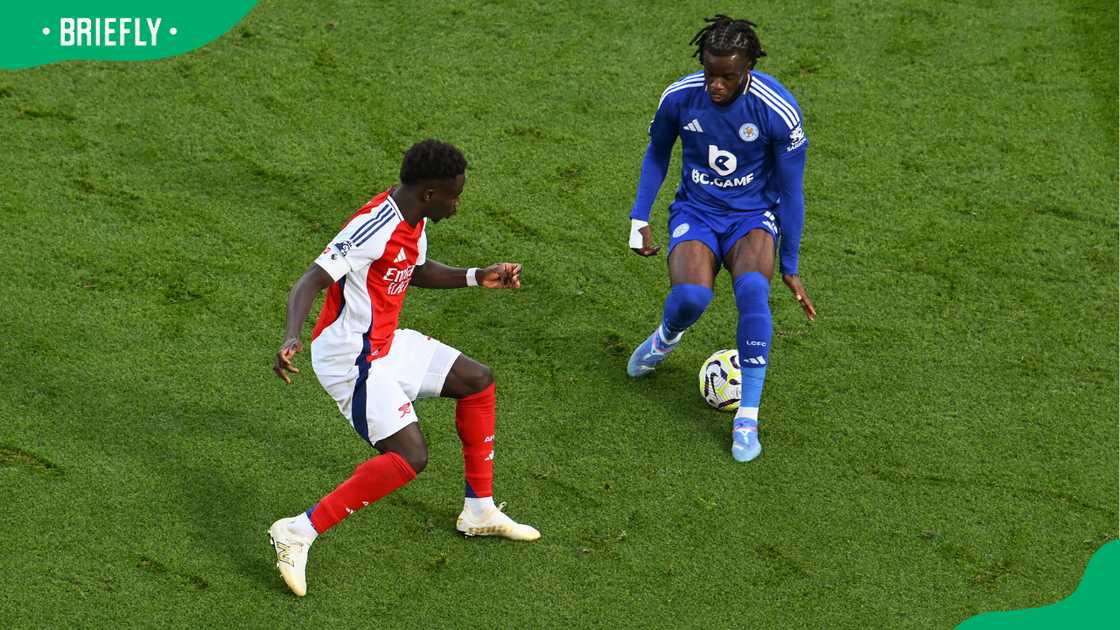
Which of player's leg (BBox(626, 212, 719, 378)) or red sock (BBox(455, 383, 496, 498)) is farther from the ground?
player's leg (BBox(626, 212, 719, 378))

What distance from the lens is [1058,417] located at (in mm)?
7812

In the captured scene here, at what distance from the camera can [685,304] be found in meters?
7.43

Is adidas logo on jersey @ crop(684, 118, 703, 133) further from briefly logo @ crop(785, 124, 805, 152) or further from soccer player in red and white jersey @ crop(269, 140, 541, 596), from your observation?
soccer player in red and white jersey @ crop(269, 140, 541, 596)

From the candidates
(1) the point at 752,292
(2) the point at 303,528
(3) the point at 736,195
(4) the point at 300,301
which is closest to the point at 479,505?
(2) the point at 303,528

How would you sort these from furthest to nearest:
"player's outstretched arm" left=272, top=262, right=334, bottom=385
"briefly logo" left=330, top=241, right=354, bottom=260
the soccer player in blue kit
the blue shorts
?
1. the blue shorts
2. the soccer player in blue kit
3. "briefly logo" left=330, top=241, right=354, bottom=260
4. "player's outstretched arm" left=272, top=262, right=334, bottom=385

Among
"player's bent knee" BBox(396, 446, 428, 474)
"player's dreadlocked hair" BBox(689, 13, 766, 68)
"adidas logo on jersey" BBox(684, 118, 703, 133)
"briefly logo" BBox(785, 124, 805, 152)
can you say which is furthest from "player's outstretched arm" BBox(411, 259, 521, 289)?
"briefly logo" BBox(785, 124, 805, 152)

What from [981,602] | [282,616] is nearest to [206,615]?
[282,616]

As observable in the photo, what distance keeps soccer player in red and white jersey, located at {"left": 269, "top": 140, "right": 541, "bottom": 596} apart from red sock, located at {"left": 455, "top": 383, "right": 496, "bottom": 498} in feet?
0.31

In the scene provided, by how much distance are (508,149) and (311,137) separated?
1.32 metres

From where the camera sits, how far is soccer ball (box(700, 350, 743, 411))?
7.77 m

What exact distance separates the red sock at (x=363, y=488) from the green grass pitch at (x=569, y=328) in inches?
14.1

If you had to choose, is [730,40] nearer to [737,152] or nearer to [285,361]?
[737,152]

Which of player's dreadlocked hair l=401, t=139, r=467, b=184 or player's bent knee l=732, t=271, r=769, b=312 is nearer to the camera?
player's dreadlocked hair l=401, t=139, r=467, b=184

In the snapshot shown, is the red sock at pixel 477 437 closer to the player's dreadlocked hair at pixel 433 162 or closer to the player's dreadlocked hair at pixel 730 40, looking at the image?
the player's dreadlocked hair at pixel 433 162
